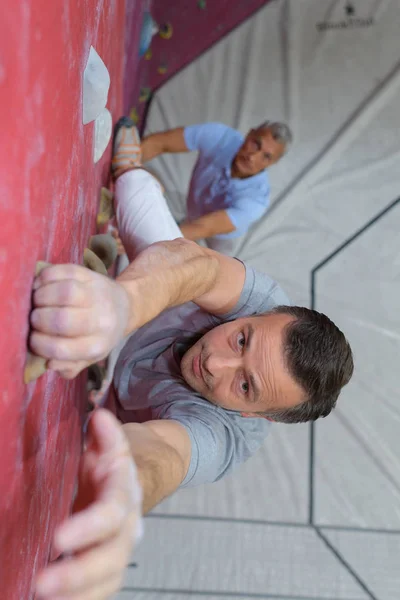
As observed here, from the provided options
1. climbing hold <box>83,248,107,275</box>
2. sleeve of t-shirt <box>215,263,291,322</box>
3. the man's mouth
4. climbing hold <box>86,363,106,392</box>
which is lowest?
climbing hold <box>86,363,106,392</box>

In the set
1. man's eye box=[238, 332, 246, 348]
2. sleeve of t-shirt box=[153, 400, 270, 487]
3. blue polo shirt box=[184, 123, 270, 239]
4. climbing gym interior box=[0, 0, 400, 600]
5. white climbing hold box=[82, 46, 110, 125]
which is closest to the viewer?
climbing gym interior box=[0, 0, 400, 600]

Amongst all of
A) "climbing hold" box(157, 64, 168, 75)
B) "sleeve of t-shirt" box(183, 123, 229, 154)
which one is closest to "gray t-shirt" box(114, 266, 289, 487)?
"sleeve of t-shirt" box(183, 123, 229, 154)

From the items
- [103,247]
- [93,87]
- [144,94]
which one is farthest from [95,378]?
[144,94]

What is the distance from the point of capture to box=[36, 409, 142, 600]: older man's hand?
0.91 feet

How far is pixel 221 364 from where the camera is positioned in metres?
0.74

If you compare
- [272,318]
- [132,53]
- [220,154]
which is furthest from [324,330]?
[132,53]

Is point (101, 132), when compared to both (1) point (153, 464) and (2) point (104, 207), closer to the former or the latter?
(2) point (104, 207)

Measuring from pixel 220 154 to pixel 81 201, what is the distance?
0.94 m

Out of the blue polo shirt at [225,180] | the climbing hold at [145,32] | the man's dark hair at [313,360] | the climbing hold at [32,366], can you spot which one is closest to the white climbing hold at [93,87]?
the climbing hold at [32,366]

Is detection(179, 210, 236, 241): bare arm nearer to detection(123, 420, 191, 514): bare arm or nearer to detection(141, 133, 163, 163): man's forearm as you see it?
detection(141, 133, 163, 163): man's forearm

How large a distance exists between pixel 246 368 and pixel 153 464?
0.28 m

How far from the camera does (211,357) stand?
0.75 meters

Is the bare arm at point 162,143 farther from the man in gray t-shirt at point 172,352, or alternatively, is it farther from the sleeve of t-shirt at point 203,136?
the man in gray t-shirt at point 172,352

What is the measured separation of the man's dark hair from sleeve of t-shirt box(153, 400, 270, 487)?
6cm
